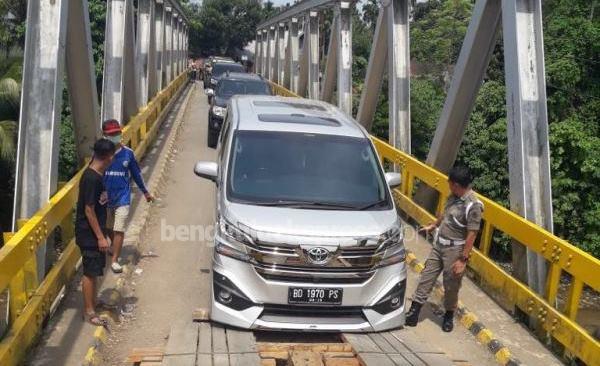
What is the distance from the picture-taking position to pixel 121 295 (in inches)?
247

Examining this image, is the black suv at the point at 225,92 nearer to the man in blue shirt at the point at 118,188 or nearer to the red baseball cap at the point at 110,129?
the man in blue shirt at the point at 118,188

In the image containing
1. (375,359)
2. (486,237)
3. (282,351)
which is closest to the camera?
(375,359)

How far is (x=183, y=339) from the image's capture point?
507 centimetres

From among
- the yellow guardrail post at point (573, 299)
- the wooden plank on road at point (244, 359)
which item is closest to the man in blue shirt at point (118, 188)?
the wooden plank on road at point (244, 359)

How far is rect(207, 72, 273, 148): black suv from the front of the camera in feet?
49.4

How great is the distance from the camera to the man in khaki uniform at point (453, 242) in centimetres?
545

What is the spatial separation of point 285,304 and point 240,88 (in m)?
12.1

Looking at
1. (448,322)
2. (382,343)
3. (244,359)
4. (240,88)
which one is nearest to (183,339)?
(244,359)

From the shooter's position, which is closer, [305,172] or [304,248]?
[304,248]

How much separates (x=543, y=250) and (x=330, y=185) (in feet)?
6.43

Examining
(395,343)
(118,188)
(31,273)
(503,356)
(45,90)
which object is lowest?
(503,356)

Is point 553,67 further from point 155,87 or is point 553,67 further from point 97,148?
point 97,148

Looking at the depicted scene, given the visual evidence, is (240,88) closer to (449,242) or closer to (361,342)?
(449,242)

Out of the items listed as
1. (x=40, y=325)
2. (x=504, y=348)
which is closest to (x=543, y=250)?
(x=504, y=348)
